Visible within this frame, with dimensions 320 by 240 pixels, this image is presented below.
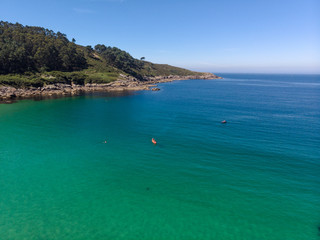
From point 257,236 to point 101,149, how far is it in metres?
38.0

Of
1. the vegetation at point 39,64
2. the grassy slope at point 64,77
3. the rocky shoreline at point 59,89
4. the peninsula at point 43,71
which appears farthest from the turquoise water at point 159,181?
the vegetation at point 39,64

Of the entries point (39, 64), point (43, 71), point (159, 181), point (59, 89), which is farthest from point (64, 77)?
point (159, 181)

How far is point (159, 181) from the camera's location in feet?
113

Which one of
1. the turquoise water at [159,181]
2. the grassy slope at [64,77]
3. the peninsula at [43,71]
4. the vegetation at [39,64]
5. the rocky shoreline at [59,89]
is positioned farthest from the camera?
the vegetation at [39,64]

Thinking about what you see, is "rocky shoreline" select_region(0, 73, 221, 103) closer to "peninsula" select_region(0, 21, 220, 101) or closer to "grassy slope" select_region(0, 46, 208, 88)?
"peninsula" select_region(0, 21, 220, 101)

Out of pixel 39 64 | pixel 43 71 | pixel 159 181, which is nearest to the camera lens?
pixel 159 181

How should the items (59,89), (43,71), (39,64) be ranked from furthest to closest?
(39,64) < (43,71) < (59,89)

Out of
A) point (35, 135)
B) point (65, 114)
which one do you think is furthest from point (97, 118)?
point (35, 135)

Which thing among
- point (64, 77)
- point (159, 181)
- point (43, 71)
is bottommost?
point (159, 181)

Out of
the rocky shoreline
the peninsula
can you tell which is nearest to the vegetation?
the peninsula

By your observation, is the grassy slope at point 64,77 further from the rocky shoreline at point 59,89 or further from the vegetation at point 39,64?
the rocky shoreline at point 59,89

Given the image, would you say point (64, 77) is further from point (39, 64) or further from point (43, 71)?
point (39, 64)

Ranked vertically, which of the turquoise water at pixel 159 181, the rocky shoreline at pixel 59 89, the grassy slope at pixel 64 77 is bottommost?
the turquoise water at pixel 159 181

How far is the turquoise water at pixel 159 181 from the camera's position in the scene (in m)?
24.6
